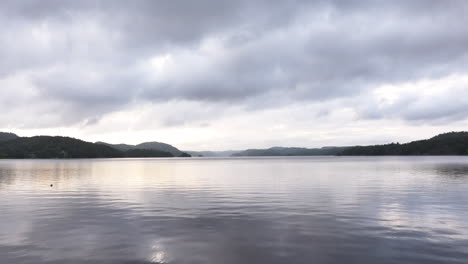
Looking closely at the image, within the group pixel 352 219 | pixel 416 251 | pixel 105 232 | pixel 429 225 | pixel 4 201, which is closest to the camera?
pixel 416 251

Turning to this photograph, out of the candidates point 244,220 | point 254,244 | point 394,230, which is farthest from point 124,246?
point 394,230

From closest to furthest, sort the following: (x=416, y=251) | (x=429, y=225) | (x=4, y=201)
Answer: (x=416, y=251), (x=429, y=225), (x=4, y=201)

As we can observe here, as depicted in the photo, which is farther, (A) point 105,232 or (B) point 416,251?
(A) point 105,232

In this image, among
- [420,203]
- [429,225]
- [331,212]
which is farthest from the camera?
[420,203]

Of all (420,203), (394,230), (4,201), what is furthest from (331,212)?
(4,201)

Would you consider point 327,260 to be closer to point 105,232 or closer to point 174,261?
point 174,261

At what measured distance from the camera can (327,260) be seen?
16891 millimetres

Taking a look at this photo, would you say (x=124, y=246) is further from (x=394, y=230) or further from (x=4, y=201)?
(x=4, y=201)

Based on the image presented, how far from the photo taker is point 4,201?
132ft

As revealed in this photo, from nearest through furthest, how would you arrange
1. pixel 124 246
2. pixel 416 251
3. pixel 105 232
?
pixel 416 251, pixel 124 246, pixel 105 232

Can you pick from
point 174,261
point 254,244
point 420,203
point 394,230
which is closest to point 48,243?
point 174,261

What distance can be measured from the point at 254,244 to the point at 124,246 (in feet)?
26.6

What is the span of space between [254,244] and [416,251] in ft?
30.7

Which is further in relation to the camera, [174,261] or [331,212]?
[331,212]
